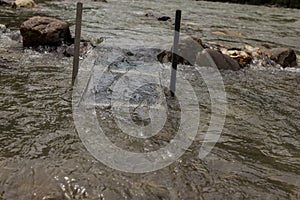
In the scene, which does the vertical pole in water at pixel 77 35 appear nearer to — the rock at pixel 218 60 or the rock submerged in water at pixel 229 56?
the rock submerged in water at pixel 229 56

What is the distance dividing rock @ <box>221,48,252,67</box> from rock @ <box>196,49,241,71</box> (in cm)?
41

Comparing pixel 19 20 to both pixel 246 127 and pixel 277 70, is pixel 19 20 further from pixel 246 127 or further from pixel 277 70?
pixel 246 127

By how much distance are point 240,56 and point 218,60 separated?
91 centimetres

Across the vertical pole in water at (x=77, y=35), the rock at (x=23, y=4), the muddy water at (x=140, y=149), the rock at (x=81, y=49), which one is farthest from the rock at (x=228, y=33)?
the rock at (x=23, y=4)

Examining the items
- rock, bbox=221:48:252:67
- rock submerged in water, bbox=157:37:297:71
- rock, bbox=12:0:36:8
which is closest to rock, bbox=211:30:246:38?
rock submerged in water, bbox=157:37:297:71

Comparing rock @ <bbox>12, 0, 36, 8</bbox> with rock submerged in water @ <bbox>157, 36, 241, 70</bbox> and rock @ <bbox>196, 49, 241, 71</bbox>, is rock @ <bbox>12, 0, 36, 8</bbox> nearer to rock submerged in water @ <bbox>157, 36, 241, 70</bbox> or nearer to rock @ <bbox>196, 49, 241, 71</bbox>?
rock submerged in water @ <bbox>157, 36, 241, 70</bbox>

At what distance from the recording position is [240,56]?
8805 mm

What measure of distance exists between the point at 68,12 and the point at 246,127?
12647 mm

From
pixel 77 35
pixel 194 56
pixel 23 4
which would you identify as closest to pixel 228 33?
pixel 194 56

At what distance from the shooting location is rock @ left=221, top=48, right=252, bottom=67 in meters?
8.66

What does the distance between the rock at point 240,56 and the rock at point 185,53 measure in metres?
0.84

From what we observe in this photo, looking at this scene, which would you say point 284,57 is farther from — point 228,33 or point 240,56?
point 228,33

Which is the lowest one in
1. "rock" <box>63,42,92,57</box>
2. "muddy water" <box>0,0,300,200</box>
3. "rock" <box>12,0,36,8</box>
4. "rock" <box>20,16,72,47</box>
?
"muddy water" <box>0,0,300,200</box>

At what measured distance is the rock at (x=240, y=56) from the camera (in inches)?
341
